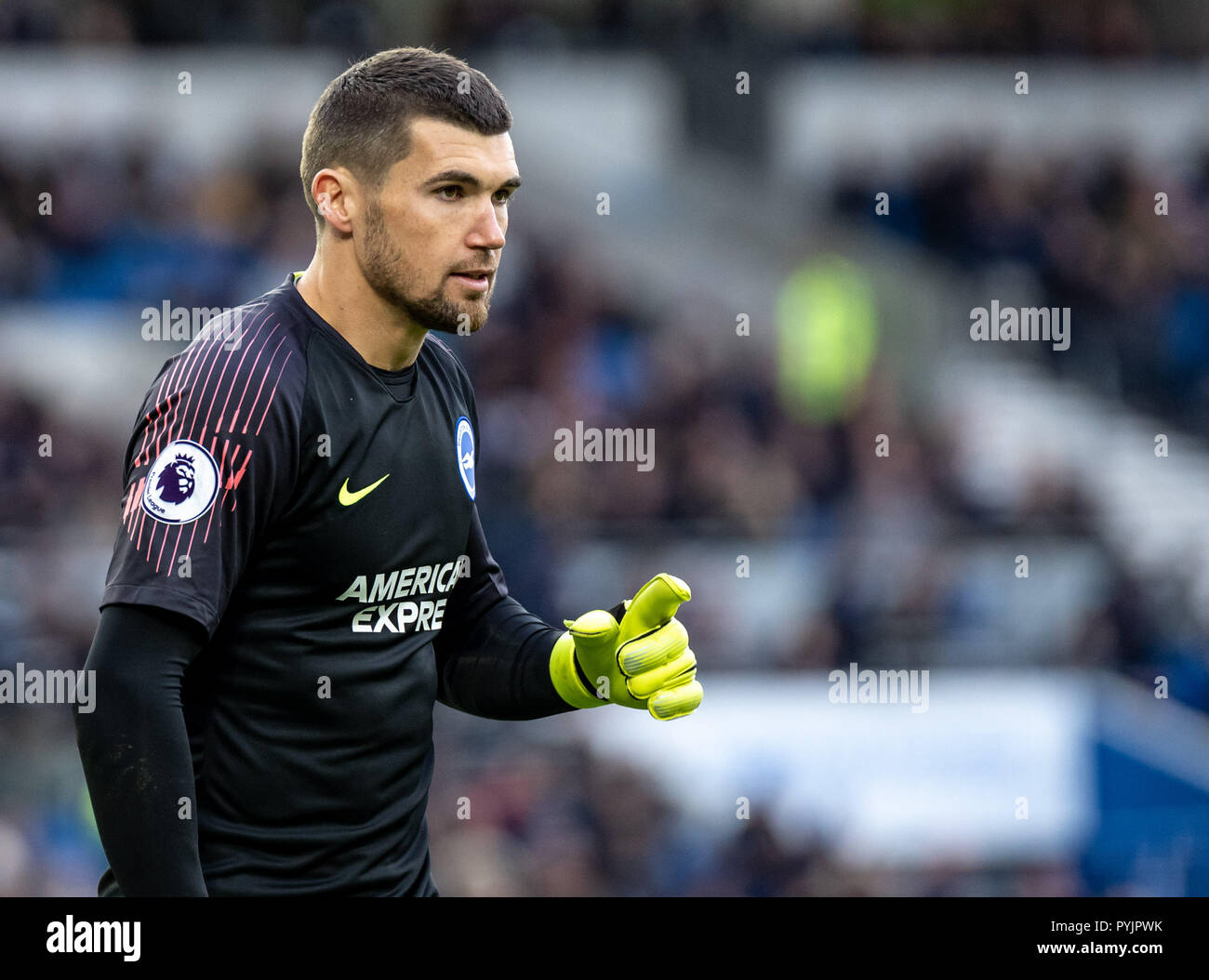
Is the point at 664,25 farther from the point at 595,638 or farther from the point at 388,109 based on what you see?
the point at 595,638

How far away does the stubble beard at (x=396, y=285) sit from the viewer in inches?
103

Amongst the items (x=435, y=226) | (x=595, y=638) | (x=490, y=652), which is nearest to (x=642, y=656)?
(x=595, y=638)

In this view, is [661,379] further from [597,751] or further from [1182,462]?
[1182,462]

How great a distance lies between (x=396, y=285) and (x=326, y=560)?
51cm

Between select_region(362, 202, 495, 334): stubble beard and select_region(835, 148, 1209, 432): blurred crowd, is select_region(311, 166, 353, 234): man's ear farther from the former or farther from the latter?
select_region(835, 148, 1209, 432): blurred crowd

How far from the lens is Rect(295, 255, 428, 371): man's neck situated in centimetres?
265

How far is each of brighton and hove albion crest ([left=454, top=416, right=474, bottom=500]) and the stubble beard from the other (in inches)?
10.0

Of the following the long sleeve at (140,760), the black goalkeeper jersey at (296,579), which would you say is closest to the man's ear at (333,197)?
the black goalkeeper jersey at (296,579)

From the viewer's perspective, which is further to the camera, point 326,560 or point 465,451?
point 465,451

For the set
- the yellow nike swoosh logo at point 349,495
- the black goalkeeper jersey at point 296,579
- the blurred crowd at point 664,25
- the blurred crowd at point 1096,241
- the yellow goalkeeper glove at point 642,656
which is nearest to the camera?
the black goalkeeper jersey at point 296,579

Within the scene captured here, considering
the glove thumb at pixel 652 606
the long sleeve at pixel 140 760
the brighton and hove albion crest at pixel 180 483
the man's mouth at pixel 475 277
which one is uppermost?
the man's mouth at pixel 475 277

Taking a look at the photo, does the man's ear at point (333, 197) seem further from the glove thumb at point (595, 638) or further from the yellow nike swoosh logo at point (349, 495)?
the glove thumb at point (595, 638)

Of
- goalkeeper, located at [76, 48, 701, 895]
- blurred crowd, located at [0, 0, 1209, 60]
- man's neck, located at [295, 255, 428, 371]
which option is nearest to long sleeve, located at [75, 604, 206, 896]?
goalkeeper, located at [76, 48, 701, 895]

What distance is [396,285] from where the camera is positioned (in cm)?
263
